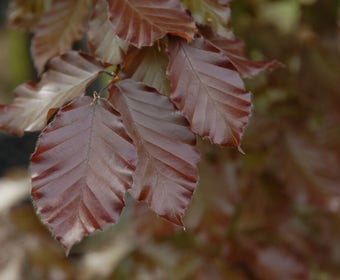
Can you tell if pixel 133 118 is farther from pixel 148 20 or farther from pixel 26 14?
pixel 26 14

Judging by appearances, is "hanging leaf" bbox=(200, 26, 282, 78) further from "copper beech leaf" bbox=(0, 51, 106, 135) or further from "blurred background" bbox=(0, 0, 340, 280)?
"blurred background" bbox=(0, 0, 340, 280)

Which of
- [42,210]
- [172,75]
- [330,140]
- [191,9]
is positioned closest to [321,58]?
[330,140]

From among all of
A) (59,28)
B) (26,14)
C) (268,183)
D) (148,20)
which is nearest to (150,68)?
(148,20)

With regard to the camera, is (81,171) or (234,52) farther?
(234,52)

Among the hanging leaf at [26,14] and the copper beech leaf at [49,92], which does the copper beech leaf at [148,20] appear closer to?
the copper beech leaf at [49,92]

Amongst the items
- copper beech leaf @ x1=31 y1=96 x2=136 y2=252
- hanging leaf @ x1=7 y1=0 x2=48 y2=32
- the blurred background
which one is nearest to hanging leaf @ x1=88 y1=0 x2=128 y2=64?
copper beech leaf @ x1=31 y1=96 x2=136 y2=252

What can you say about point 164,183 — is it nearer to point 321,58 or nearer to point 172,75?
point 172,75

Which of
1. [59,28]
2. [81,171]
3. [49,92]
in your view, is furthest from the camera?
[59,28]
